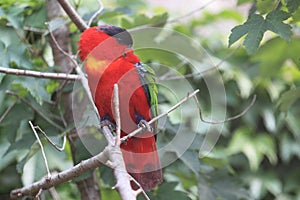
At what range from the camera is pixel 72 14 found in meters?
2.00

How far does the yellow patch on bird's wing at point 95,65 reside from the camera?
1748mm

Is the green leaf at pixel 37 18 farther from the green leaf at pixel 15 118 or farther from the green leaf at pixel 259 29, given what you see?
the green leaf at pixel 259 29

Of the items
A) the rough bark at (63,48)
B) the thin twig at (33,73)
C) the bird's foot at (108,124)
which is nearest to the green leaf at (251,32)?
the bird's foot at (108,124)

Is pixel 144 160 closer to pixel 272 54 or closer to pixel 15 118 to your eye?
pixel 15 118

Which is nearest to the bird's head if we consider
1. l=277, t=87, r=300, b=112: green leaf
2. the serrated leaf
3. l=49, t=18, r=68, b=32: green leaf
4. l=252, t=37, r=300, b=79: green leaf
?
l=49, t=18, r=68, b=32: green leaf

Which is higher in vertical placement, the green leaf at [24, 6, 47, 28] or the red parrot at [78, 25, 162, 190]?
the green leaf at [24, 6, 47, 28]

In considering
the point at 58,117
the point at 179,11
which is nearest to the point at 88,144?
the point at 58,117

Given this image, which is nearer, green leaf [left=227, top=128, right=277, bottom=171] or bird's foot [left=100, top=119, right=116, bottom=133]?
bird's foot [left=100, top=119, right=116, bottom=133]

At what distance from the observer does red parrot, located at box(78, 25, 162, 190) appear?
5.74 ft

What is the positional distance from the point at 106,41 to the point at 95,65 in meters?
0.09

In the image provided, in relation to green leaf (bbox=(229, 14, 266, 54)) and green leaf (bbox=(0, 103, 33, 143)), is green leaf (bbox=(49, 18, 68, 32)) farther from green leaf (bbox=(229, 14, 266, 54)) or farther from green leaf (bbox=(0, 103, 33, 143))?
green leaf (bbox=(229, 14, 266, 54))

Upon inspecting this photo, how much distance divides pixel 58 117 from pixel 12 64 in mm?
271

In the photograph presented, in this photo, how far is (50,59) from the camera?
2.33 metres

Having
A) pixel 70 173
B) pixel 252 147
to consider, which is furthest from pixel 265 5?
pixel 252 147
